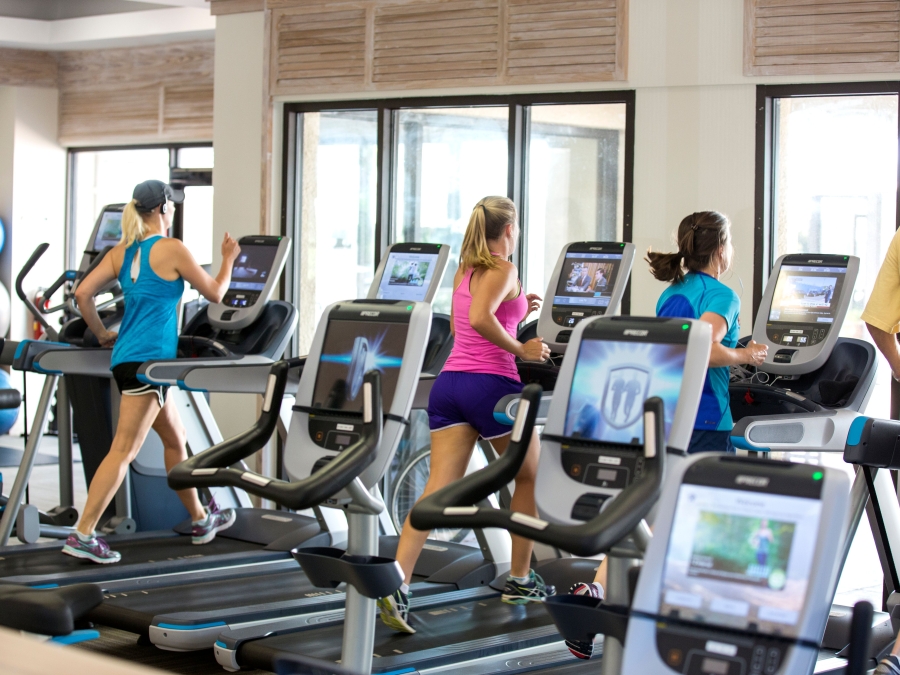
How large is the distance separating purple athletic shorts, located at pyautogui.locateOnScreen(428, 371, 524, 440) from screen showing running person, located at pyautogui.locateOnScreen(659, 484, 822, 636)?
1.74m

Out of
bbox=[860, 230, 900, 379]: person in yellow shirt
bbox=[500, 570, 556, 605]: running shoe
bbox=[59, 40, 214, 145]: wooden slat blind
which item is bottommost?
bbox=[500, 570, 556, 605]: running shoe

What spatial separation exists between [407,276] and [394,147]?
182 centimetres

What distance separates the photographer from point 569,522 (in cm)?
224

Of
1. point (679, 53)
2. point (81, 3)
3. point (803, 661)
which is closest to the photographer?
point (803, 661)

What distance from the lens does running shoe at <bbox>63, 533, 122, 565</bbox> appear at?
448 centimetres

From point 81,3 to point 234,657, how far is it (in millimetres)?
7220

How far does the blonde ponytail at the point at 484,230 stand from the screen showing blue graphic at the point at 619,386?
4.03 feet

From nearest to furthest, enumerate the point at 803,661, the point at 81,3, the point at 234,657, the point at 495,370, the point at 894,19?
the point at 803,661
the point at 234,657
the point at 495,370
the point at 894,19
the point at 81,3

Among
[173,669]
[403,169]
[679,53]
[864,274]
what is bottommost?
[173,669]

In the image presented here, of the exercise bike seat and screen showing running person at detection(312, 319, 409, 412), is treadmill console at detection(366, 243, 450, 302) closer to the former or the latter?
screen showing running person at detection(312, 319, 409, 412)

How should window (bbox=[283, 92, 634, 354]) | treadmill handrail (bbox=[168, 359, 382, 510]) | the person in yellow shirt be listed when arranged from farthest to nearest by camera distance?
window (bbox=[283, 92, 634, 354])
the person in yellow shirt
treadmill handrail (bbox=[168, 359, 382, 510])

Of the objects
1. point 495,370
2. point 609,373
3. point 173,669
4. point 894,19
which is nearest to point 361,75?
point 894,19

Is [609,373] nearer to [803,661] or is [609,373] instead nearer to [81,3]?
[803,661]

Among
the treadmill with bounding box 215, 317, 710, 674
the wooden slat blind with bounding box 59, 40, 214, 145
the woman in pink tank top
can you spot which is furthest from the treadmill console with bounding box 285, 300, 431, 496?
the wooden slat blind with bounding box 59, 40, 214, 145
